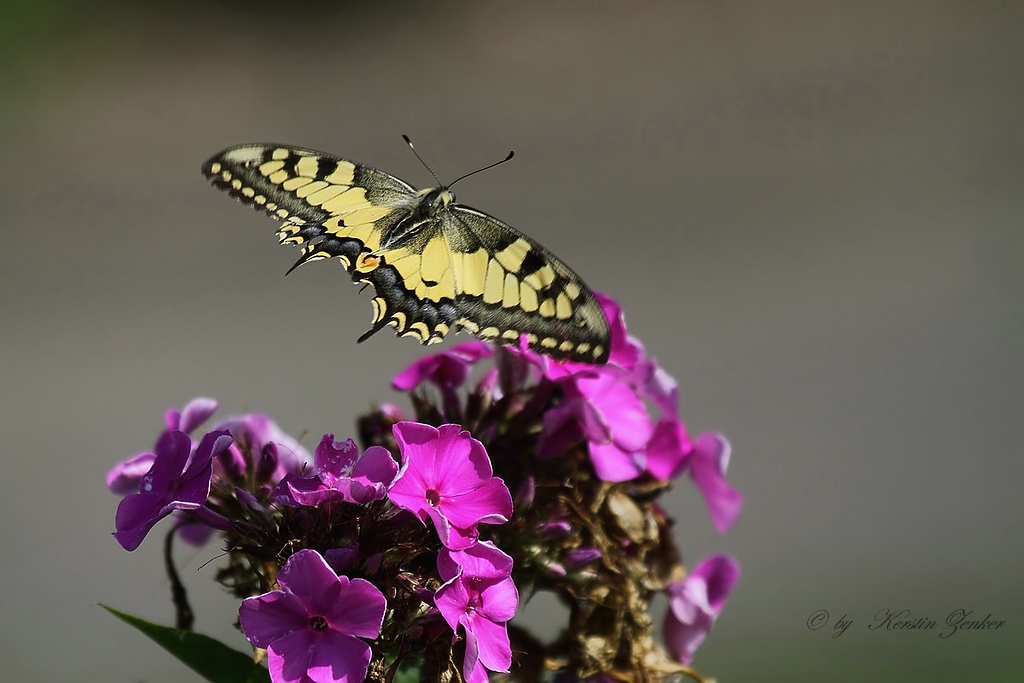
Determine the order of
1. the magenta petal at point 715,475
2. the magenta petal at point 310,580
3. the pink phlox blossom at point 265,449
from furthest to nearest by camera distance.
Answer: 1. the magenta petal at point 715,475
2. the pink phlox blossom at point 265,449
3. the magenta petal at point 310,580

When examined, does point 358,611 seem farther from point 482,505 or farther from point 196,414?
point 196,414

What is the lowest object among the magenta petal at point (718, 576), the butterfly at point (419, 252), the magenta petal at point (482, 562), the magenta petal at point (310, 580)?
the magenta petal at point (718, 576)

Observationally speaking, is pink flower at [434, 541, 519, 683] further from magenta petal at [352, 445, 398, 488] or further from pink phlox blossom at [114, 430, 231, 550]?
pink phlox blossom at [114, 430, 231, 550]

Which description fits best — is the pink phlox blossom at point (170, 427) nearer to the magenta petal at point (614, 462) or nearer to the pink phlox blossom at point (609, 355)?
the pink phlox blossom at point (609, 355)

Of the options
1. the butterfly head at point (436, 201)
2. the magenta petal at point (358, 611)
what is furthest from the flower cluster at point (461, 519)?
the butterfly head at point (436, 201)

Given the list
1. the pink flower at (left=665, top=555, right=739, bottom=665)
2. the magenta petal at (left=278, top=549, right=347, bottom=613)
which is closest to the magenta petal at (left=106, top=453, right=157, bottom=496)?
the magenta petal at (left=278, top=549, right=347, bottom=613)

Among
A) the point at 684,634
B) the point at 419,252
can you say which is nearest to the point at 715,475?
the point at 684,634
